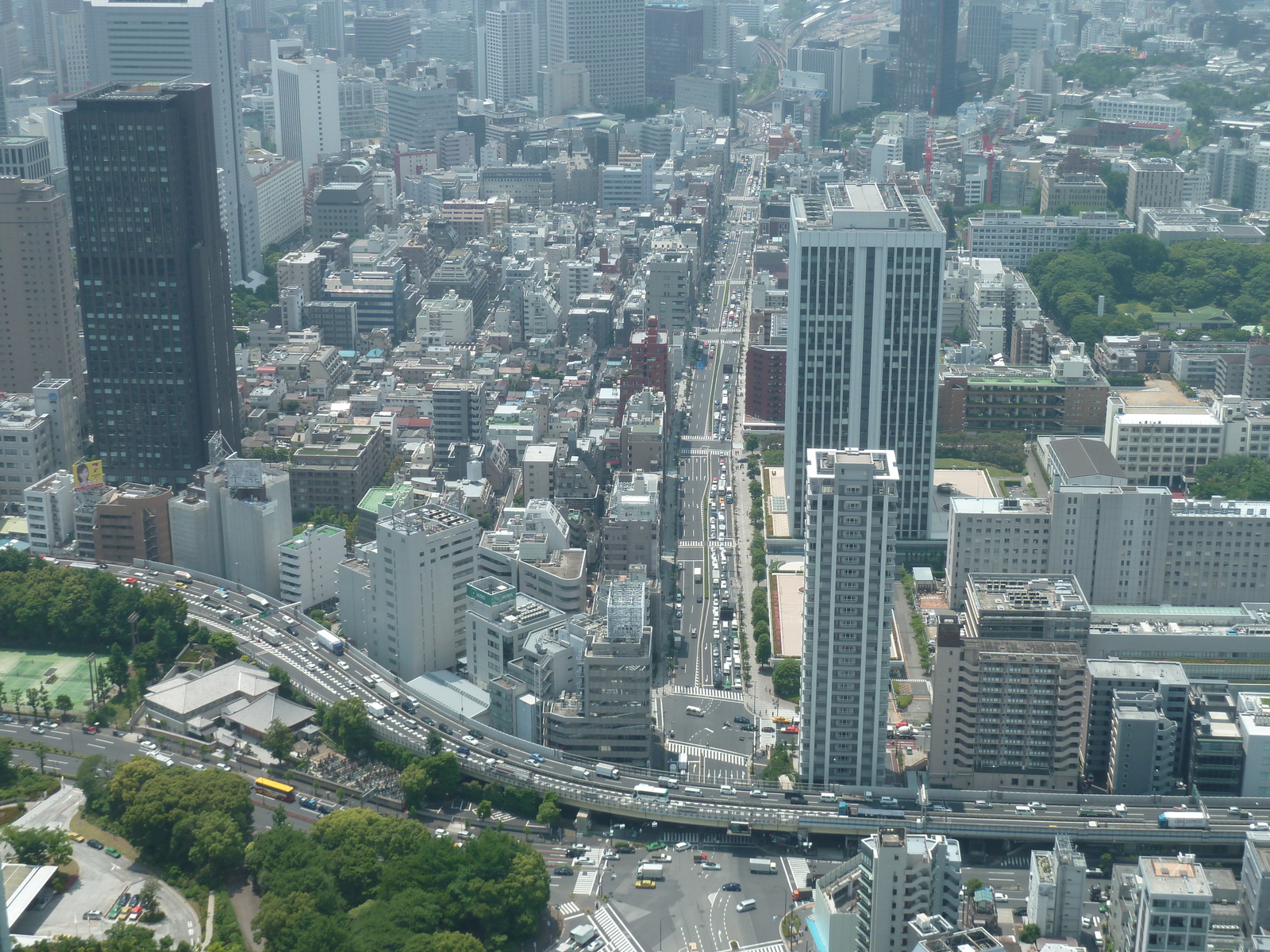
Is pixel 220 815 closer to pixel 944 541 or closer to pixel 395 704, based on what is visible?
pixel 395 704

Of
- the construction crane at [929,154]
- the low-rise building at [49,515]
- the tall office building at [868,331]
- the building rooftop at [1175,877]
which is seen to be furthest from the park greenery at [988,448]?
the construction crane at [929,154]

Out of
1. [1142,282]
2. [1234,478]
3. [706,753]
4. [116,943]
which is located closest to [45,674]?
[116,943]

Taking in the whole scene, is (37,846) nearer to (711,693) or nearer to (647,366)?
(711,693)

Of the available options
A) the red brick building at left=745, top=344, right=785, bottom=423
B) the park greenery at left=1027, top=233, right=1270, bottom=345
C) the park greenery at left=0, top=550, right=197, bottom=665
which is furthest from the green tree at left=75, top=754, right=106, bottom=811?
the park greenery at left=1027, top=233, right=1270, bottom=345

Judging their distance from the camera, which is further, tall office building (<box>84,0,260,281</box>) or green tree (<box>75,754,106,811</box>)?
tall office building (<box>84,0,260,281</box>)

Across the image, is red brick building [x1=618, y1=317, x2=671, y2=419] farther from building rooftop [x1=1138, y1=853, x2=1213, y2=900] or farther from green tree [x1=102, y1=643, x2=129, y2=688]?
building rooftop [x1=1138, y1=853, x2=1213, y2=900]

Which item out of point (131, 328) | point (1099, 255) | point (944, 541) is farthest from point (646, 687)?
point (1099, 255)

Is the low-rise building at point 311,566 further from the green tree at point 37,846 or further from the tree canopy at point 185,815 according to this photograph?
the green tree at point 37,846
